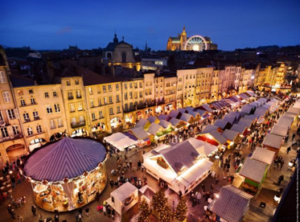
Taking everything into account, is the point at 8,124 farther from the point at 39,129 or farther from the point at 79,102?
the point at 79,102

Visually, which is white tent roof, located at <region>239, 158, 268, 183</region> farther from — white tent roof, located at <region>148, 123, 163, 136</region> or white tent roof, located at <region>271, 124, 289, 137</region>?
white tent roof, located at <region>148, 123, 163, 136</region>

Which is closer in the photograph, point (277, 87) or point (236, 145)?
point (236, 145)

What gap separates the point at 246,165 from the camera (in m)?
19.6

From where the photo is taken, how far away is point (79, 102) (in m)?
29.9

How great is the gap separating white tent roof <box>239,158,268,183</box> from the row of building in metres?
23.3

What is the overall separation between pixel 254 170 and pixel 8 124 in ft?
103

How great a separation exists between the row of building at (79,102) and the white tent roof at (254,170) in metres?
23.3

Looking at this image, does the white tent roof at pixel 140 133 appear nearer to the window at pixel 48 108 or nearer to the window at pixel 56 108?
the window at pixel 56 108

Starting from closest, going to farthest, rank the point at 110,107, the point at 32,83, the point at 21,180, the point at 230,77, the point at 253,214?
the point at 253,214 → the point at 21,180 → the point at 32,83 → the point at 110,107 → the point at 230,77

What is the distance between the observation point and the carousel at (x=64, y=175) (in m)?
16.4

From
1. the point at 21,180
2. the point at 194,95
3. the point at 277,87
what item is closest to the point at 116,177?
the point at 21,180

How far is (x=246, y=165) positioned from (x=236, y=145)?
9683 mm

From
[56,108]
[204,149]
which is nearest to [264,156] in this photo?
[204,149]

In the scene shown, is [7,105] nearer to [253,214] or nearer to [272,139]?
[253,214]
